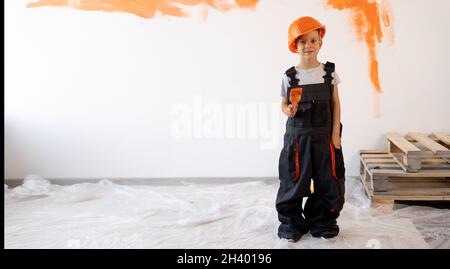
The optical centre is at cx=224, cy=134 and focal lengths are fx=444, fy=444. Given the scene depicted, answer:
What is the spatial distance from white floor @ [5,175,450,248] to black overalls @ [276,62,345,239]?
120 mm

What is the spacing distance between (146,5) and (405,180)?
261 cm

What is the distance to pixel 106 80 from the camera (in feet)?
13.1

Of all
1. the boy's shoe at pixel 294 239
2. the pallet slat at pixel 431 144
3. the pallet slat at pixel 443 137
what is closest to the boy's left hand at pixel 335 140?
the boy's shoe at pixel 294 239

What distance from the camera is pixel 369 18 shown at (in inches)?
146

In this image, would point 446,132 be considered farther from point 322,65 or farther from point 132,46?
point 132,46

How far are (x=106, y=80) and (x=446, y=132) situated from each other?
3001 millimetres

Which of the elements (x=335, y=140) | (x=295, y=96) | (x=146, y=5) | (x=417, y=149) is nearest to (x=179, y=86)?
(x=146, y=5)

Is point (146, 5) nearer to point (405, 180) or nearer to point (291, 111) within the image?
point (291, 111)

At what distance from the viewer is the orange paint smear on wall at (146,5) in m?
3.84

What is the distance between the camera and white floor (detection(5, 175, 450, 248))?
2699 millimetres

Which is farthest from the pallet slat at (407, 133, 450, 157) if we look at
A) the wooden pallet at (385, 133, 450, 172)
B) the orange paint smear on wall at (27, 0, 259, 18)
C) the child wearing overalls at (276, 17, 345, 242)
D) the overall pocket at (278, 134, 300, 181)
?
the orange paint smear on wall at (27, 0, 259, 18)

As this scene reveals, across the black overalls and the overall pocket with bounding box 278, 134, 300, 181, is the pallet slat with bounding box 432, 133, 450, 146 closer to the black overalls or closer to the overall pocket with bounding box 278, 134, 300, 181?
the black overalls

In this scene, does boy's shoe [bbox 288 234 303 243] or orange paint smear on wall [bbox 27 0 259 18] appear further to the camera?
orange paint smear on wall [bbox 27 0 259 18]

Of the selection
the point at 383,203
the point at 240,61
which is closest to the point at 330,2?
the point at 240,61
